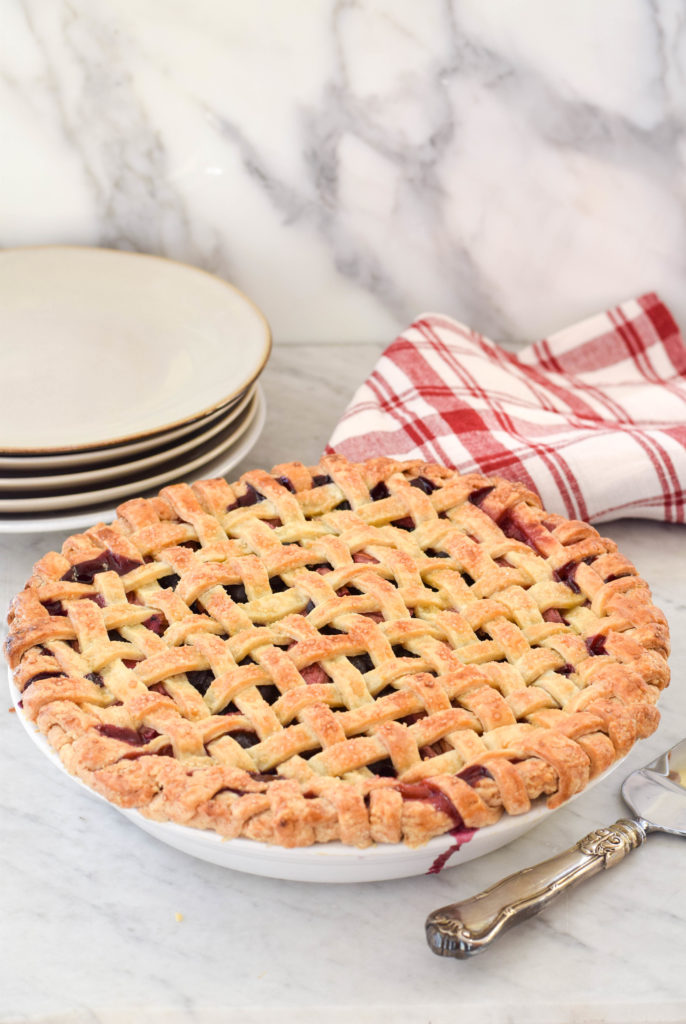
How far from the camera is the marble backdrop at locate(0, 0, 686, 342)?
121 centimetres

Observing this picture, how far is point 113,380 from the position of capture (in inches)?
43.7

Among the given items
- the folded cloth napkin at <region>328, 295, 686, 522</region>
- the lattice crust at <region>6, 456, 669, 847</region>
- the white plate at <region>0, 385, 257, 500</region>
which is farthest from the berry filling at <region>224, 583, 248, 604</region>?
the folded cloth napkin at <region>328, 295, 686, 522</region>

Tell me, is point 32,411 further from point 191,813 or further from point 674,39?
point 674,39

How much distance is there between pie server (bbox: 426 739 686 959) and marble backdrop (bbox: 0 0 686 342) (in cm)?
79

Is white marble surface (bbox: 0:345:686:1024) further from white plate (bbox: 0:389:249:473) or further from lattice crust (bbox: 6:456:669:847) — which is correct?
white plate (bbox: 0:389:249:473)

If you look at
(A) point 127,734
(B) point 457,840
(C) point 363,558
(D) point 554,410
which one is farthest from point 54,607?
(D) point 554,410

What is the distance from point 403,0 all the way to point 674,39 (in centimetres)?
35

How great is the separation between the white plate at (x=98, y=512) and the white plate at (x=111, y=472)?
0.02 metres

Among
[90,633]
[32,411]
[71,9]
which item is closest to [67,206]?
[71,9]

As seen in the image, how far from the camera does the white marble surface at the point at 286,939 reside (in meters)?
0.63

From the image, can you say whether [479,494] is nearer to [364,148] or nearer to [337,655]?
[337,655]

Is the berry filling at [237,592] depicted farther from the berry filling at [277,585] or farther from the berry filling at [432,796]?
the berry filling at [432,796]

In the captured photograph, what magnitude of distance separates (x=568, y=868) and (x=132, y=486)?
54cm

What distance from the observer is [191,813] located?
0.62m
